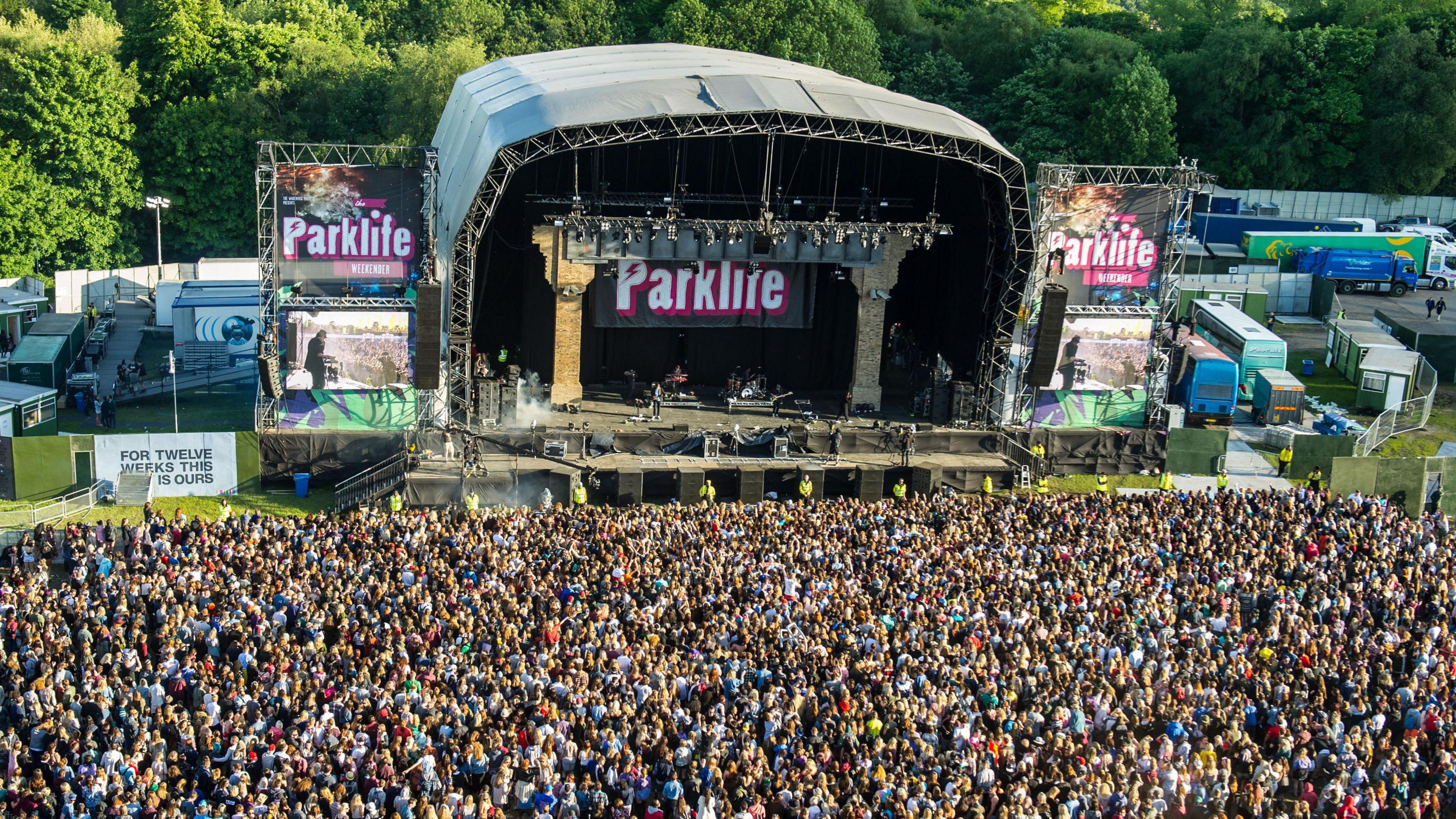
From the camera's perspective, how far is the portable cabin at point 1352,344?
46031 mm

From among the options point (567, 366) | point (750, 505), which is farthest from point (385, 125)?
point (750, 505)

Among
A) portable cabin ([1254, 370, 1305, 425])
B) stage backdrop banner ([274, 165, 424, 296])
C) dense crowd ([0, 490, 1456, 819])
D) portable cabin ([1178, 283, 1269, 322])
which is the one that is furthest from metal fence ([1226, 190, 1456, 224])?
stage backdrop banner ([274, 165, 424, 296])

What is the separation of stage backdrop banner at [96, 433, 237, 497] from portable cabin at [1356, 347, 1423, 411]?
105 feet

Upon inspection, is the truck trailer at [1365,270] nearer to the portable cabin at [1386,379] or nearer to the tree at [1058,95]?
the tree at [1058,95]

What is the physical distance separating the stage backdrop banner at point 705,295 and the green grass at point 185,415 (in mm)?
10464

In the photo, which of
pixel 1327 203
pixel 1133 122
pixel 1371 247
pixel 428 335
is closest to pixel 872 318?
pixel 428 335

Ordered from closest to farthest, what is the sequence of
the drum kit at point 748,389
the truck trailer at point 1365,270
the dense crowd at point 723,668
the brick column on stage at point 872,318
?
1. the dense crowd at point 723,668
2. the brick column on stage at point 872,318
3. the drum kit at point 748,389
4. the truck trailer at point 1365,270

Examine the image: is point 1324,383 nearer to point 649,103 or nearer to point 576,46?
point 649,103

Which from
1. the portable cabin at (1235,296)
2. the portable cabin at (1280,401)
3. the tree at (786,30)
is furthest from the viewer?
the tree at (786,30)

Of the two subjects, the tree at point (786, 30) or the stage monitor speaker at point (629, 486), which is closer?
the stage monitor speaker at point (629, 486)

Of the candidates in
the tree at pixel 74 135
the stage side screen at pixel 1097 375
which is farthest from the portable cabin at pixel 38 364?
the stage side screen at pixel 1097 375

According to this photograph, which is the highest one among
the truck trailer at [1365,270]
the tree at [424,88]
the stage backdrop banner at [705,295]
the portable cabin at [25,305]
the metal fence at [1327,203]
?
the tree at [424,88]

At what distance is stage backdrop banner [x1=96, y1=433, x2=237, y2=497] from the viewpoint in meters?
32.0

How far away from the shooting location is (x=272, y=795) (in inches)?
685
